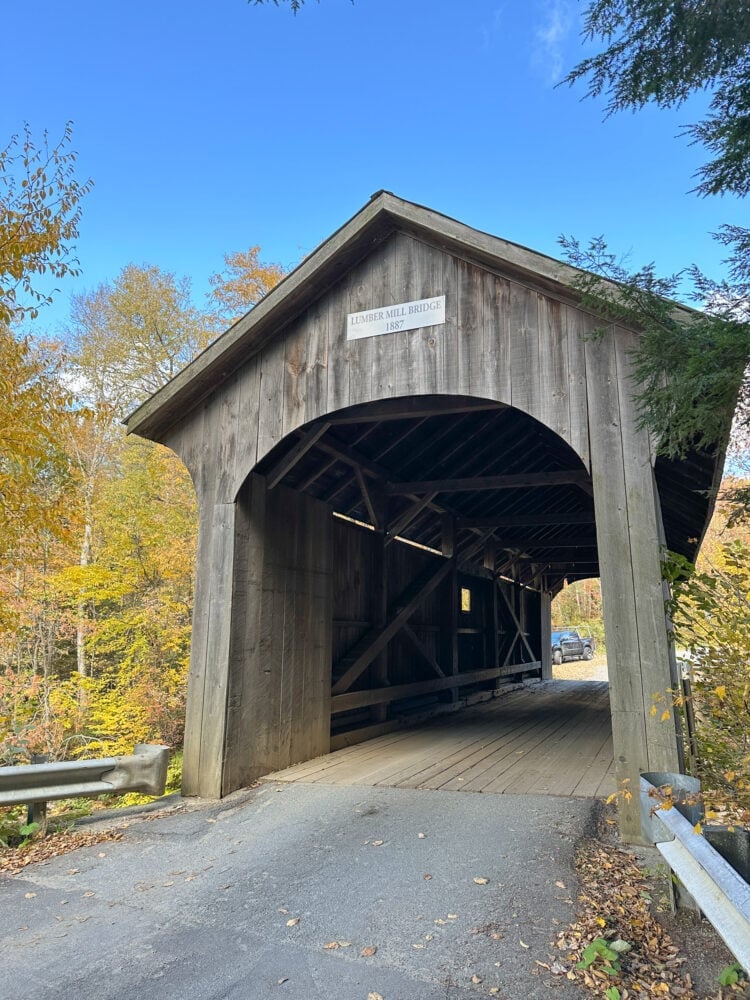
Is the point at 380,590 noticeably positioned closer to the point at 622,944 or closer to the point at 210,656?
the point at 210,656

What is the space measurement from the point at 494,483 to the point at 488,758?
10.2ft

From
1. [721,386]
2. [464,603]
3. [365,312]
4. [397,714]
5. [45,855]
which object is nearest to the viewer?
[721,386]

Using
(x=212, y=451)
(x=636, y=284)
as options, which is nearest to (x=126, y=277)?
(x=212, y=451)

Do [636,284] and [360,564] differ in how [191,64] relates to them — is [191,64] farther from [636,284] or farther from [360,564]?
[636,284]

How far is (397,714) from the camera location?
8.49 m

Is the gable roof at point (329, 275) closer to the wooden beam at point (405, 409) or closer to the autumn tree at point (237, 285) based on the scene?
the wooden beam at point (405, 409)

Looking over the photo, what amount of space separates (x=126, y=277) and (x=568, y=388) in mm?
13796

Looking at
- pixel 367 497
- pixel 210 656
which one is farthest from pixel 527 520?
pixel 210 656

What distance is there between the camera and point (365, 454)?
739 cm

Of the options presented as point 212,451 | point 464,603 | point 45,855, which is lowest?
point 45,855

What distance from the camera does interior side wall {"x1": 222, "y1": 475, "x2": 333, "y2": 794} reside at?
523 centimetres

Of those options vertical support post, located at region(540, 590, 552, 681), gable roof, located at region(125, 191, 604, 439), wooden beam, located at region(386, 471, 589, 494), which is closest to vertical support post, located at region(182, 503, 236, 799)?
gable roof, located at region(125, 191, 604, 439)

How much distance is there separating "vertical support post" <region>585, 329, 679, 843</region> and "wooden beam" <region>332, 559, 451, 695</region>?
139 inches

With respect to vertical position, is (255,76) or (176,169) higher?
(176,169)
